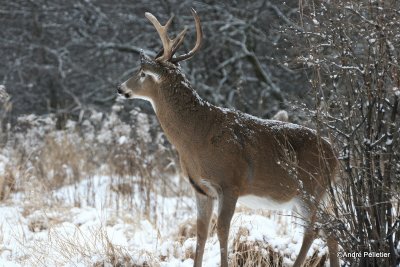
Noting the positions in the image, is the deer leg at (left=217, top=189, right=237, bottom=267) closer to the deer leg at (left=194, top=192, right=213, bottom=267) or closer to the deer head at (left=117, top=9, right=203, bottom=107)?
the deer leg at (left=194, top=192, right=213, bottom=267)

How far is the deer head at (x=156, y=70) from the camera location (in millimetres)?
5113

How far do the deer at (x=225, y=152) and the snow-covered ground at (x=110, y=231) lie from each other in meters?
0.33

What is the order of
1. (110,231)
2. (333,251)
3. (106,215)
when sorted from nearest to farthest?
(333,251) < (110,231) < (106,215)

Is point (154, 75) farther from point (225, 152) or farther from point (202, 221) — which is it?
point (202, 221)

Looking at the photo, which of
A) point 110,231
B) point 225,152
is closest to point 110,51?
A: point 110,231

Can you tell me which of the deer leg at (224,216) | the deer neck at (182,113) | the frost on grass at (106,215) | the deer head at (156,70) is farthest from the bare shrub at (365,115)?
the deer head at (156,70)

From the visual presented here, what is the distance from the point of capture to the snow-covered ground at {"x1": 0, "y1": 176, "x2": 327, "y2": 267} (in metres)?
5.20

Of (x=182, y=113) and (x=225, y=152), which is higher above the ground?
(x=182, y=113)

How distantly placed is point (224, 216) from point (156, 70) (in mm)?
1287

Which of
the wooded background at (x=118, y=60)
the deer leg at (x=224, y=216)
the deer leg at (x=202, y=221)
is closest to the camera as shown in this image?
the deer leg at (x=224, y=216)

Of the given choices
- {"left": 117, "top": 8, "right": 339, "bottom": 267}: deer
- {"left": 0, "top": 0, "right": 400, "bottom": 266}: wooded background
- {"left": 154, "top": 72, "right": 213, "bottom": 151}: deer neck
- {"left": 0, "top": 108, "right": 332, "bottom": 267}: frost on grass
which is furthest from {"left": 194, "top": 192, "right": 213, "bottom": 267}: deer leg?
{"left": 0, "top": 0, "right": 400, "bottom": 266}: wooded background

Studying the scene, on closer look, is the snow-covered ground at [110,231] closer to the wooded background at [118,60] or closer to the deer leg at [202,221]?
the deer leg at [202,221]

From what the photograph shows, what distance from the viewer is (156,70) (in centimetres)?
511

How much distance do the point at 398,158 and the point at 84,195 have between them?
215 inches
